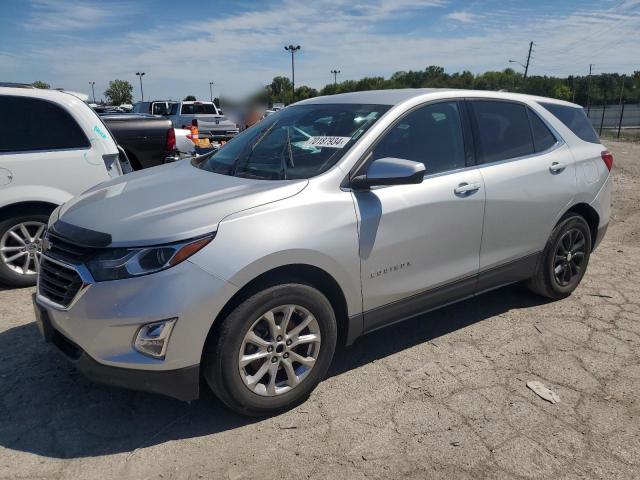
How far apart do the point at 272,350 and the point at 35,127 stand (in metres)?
3.53

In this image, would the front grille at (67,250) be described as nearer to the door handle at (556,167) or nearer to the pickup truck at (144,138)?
the door handle at (556,167)

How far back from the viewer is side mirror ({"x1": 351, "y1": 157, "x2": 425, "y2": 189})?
2.95 m

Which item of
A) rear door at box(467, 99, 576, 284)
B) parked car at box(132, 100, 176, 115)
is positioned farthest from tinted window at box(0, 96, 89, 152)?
parked car at box(132, 100, 176, 115)

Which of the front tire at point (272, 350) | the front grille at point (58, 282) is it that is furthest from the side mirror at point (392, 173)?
the front grille at point (58, 282)

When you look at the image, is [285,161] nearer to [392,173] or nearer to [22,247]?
[392,173]

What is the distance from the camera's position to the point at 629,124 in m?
36.2

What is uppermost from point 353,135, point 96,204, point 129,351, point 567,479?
point 353,135

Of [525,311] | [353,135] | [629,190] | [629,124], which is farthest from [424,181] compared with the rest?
[629,124]

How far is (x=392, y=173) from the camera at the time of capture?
2.96 meters

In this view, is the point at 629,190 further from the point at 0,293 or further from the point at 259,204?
the point at 0,293

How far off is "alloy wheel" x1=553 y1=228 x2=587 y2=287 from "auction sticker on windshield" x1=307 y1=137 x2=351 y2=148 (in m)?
2.19

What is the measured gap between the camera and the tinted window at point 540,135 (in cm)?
418

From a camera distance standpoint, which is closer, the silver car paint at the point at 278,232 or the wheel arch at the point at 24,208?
the silver car paint at the point at 278,232

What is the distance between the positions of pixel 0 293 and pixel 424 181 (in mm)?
3892
